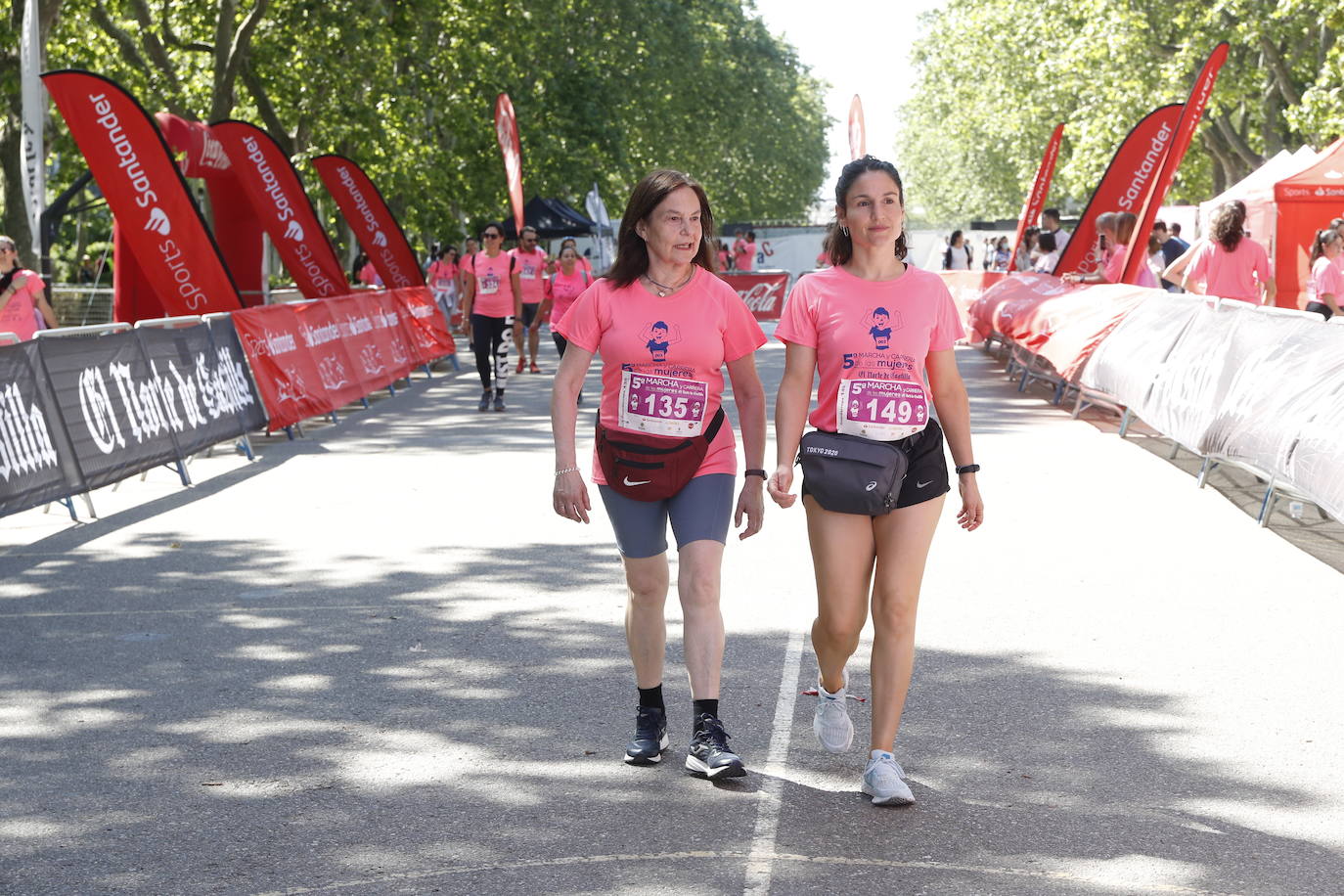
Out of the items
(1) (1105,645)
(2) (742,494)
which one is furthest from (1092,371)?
(2) (742,494)

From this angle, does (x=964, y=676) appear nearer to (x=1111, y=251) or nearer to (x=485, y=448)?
(x=485, y=448)

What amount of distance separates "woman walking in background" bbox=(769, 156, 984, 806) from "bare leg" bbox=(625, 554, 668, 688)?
515 millimetres

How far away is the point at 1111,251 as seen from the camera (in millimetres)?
19109

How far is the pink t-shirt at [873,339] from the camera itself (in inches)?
199

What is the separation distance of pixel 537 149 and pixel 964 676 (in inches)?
1556

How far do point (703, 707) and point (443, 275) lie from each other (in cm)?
3062

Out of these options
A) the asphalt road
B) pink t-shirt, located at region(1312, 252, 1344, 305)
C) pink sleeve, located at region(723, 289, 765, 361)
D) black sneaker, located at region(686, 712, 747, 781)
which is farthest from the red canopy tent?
black sneaker, located at region(686, 712, 747, 781)

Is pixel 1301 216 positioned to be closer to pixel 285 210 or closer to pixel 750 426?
pixel 285 210

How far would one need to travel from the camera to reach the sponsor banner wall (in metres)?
10.9

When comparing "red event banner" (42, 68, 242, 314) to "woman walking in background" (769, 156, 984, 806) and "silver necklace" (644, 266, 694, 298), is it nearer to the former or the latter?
"silver necklace" (644, 266, 694, 298)

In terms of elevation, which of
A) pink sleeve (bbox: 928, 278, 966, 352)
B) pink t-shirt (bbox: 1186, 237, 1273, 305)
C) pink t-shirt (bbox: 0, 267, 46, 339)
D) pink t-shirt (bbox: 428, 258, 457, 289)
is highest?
pink sleeve (bbox: 928, 278, 966, 352)

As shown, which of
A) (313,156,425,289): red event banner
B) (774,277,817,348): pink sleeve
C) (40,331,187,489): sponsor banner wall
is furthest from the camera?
(313,156,425,289): red event banner

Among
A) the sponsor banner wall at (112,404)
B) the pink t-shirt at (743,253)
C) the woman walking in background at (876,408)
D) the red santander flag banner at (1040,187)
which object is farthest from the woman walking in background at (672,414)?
the pink t-shirt at (743,253)

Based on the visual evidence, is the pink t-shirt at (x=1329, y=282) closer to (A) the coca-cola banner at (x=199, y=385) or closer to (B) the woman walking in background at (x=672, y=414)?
(A) the coca-cola banner at (x=199, y=385)
